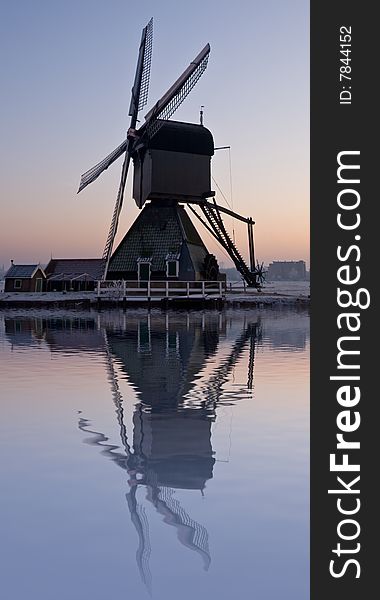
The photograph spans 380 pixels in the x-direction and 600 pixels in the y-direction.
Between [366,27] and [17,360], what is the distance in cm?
1273

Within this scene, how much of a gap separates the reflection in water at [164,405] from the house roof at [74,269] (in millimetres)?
29726

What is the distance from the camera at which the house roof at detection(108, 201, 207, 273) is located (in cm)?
4303

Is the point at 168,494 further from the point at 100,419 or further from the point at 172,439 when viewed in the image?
the point at 100,419

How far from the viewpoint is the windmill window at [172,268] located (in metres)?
43.0

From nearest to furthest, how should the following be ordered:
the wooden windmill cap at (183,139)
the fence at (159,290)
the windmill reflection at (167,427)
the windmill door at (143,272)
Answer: the windmill reflection at (167,427)
the fence at (159,290)
the wooden windmill cap at (183,139)
the windmill door at (143,272)

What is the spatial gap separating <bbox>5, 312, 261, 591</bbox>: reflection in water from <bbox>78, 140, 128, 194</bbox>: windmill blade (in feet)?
75.8

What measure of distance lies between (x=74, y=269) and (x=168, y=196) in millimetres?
18564

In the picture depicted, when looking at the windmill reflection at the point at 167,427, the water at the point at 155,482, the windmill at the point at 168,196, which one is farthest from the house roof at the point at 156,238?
the water at the point at 155,482

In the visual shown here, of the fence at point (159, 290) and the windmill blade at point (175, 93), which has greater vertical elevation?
the windmill blade at point (175, 93)

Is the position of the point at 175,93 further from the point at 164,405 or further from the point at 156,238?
the point at 164,405

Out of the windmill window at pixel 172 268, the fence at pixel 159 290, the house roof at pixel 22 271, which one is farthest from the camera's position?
the house roof at pixel 22 271

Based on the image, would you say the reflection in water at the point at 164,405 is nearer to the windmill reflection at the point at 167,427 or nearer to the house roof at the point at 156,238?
the windmill reflection at the point at 167,427

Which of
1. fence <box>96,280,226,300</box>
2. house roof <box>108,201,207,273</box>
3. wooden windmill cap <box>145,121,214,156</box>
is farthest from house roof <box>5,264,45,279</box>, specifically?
wooden windmill cap <box>145,121,214,156</box>

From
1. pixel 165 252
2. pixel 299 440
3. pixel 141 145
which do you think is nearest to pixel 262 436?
pixel 299 440
